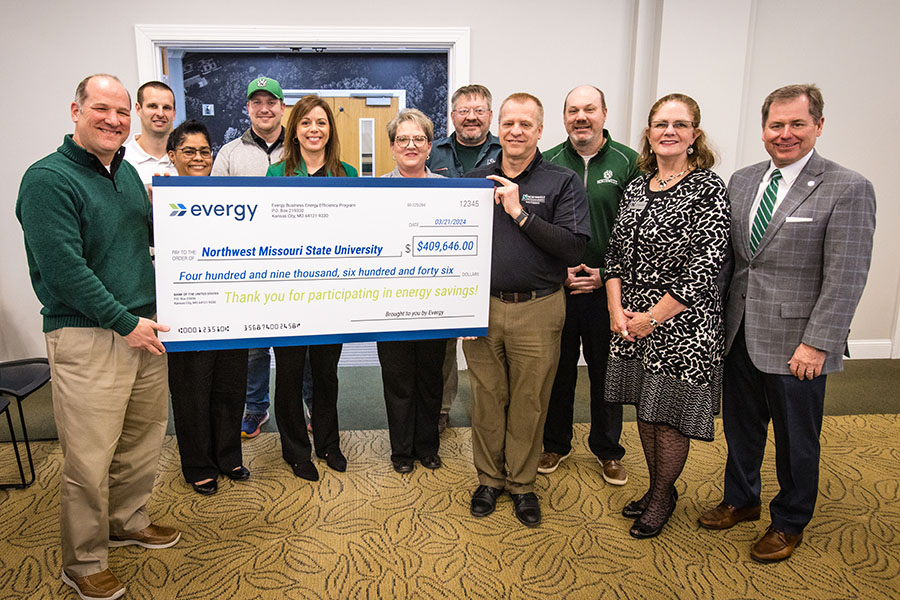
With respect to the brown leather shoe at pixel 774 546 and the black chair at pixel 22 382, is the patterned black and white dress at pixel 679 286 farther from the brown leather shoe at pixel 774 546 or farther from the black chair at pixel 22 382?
the black chair at pixel 22 382

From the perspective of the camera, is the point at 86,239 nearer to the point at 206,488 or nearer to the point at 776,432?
the point at 206,488

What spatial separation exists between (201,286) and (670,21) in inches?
135

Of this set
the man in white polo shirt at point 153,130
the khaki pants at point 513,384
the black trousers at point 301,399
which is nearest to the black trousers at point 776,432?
the khaki pants at point 513,384

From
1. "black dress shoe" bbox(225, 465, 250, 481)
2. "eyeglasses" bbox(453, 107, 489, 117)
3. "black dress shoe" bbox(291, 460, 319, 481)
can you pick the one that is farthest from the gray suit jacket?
"black dress shoe" bbox(225, 465, 250, 481)

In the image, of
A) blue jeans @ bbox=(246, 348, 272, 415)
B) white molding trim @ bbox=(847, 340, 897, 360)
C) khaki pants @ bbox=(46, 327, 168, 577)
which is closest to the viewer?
khaki pants @ bbox=(46, 327, 168, 577)

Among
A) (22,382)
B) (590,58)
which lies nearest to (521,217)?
(22,382)

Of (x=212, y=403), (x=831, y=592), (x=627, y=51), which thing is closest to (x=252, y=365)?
(x=212, y=403)

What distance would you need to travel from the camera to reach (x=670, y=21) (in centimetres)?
371

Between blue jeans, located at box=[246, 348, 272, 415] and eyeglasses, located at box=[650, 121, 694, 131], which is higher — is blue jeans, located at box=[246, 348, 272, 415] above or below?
below

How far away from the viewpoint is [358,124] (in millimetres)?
4496

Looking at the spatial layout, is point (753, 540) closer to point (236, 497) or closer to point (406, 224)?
point (406, 224)

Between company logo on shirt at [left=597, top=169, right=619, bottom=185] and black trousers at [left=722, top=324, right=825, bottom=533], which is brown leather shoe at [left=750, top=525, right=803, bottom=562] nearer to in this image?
black trousers at [left=722, top=324, right=825, bottom=533]

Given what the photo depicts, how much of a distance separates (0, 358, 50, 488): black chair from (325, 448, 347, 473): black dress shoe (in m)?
1.26

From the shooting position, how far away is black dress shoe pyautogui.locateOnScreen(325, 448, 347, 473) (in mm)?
2645
